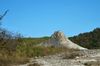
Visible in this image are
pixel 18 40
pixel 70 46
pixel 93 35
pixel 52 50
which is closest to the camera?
pixel 18 40

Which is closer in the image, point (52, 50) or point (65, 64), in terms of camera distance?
point (65, 64)

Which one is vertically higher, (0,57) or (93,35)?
(93,35)

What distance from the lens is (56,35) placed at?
133 ft

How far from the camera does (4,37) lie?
23219 millimetres

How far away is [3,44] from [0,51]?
1.63 feet

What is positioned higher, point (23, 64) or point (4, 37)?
point (4, 37)

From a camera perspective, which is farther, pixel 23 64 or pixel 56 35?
pixel 56 35

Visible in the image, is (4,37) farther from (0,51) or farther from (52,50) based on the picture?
(52,50)

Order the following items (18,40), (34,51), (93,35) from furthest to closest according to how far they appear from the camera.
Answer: (93,35) → (34,51) → (18,40)

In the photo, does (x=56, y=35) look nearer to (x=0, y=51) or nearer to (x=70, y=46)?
(x=70, y=46)

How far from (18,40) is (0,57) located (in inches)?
152

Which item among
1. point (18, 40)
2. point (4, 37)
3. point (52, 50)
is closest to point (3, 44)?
point (4, 37)

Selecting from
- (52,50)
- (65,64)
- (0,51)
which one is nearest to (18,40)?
(0,51)

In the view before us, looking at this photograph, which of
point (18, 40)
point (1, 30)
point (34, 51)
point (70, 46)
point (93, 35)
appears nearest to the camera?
point (1, 30)
